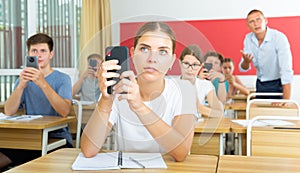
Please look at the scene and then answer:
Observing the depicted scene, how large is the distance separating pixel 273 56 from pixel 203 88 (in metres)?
2.13

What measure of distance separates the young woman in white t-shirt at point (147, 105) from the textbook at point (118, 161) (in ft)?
0.07

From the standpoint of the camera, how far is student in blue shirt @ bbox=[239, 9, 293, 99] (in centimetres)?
282

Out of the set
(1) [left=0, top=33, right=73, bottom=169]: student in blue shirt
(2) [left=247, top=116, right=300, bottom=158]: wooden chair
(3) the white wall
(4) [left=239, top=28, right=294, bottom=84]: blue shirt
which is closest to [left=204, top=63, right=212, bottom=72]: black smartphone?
(2) [left=247, top=116, right=300, bottom=158]: wooden chair

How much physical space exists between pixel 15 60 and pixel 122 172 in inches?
122

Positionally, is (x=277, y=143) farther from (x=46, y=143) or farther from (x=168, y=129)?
(x=46, y=143)

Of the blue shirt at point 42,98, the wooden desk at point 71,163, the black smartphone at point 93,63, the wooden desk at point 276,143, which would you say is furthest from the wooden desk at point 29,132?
the black smartphone at point 93,63

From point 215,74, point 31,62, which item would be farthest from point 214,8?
point 215,74

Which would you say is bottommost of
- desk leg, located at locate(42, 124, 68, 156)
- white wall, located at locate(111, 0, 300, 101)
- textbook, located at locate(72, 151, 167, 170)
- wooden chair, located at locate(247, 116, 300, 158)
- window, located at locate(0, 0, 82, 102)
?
desk leg, located at locate(42, 124, 68, 156)

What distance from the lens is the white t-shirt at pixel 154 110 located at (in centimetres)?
86

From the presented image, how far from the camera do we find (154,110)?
868 millimetres

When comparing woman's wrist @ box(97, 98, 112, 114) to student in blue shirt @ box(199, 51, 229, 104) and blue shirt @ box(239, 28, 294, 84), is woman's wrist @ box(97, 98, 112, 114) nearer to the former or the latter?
student in blue shirt @ box(199, 51, 229, 104)

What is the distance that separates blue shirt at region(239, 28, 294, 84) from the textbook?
6.66 feet

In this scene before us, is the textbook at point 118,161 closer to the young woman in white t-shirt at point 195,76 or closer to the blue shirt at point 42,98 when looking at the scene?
the young woman in white t-shirt at point 195,76

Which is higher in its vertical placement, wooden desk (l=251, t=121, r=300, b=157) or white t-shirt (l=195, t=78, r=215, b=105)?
white t-shirt (l=195, t=78, r=215, b=105)
